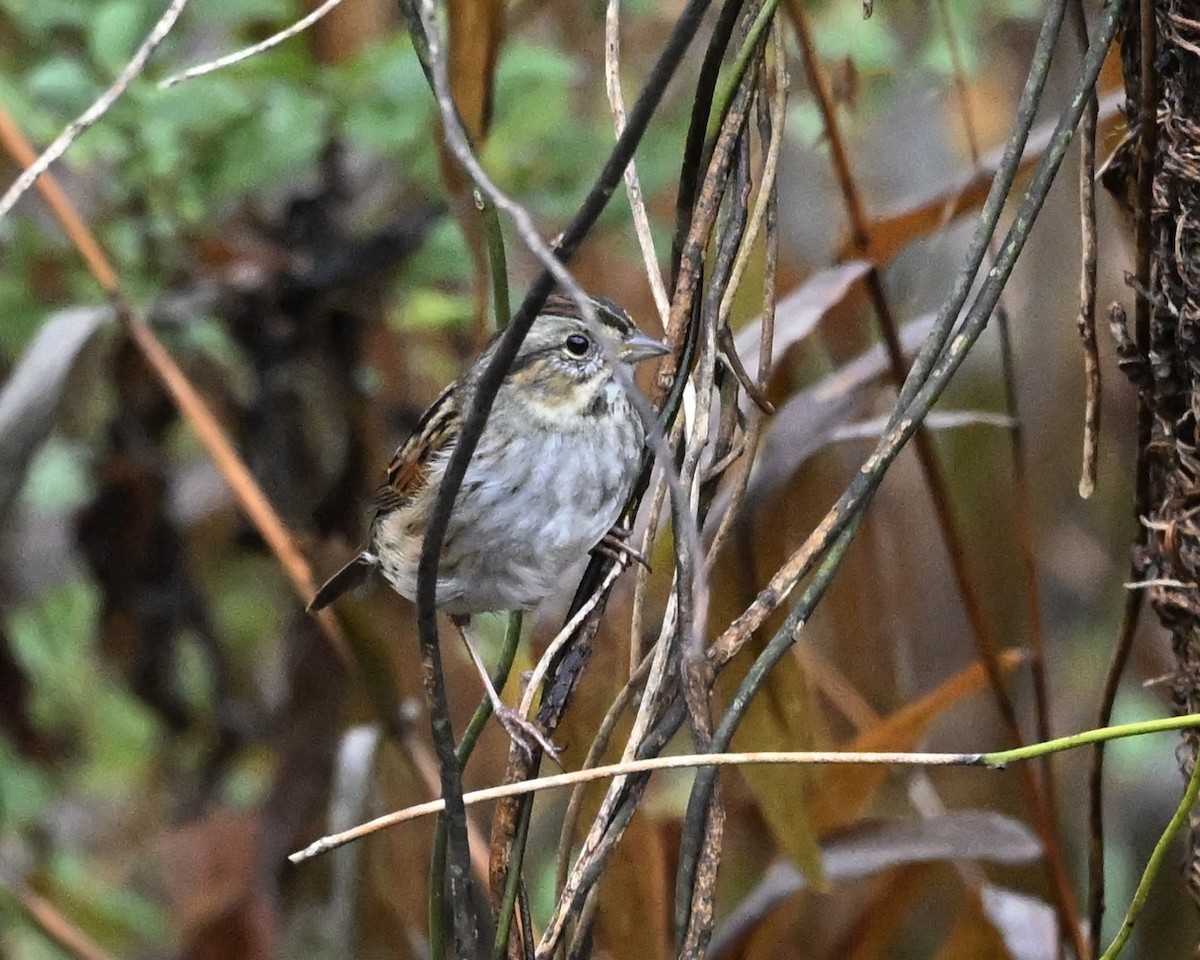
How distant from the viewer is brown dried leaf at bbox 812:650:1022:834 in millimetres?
2158

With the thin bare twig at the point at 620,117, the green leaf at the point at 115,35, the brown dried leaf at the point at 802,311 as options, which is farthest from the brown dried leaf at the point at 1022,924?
the green leaf at the point at 115,35

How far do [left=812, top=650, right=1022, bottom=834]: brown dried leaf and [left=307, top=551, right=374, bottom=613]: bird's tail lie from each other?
0.86 meters

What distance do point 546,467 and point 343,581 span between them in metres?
0.55

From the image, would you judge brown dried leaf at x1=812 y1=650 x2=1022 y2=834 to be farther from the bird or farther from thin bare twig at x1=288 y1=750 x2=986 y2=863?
thin bare twig at x1=288 y1=750 x2=986 y2=863

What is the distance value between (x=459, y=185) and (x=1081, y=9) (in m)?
0.84

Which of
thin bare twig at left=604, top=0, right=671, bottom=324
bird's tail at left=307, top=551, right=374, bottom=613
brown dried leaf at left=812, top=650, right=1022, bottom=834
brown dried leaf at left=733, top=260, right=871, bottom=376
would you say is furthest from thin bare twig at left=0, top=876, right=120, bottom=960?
thin bare twig at left=604, top=0, right=671, bottom=324

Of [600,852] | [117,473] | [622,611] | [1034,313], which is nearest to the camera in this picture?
[600,852]

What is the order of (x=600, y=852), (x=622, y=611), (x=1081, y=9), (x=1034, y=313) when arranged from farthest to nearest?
1. (x=1034, y=313)
2. (x=622, y=611)
3. (x=1081, y=9)
4. (x=600, y=852)

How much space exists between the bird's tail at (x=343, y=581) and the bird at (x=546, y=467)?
254 mm

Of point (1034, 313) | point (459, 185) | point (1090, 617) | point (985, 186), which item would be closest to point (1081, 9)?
point (985, 186)

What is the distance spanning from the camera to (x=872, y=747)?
6.96ft

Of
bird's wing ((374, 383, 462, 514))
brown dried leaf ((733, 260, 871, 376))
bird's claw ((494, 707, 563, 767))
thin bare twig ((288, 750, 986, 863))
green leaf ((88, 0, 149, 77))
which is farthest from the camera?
green leaf ((88, 0, 149, 77))

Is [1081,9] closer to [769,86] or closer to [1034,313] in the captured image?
[769,86]

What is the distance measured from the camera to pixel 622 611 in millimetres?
2467
